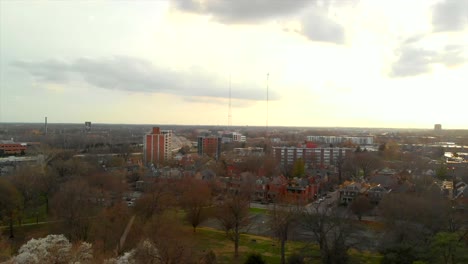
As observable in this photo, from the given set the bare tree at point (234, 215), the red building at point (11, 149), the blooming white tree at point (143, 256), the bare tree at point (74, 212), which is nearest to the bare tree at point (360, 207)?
the bare tree at point (234, 215)

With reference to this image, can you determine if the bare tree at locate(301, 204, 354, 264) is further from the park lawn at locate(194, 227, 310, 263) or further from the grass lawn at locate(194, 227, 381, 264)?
the park lawn at locate(194, 227, 310, 263)

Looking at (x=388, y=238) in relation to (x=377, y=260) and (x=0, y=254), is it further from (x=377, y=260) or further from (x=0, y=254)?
(x=0, y=254)

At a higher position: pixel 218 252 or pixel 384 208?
pixel 384 208

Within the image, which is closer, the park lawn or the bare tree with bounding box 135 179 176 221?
the park lawn

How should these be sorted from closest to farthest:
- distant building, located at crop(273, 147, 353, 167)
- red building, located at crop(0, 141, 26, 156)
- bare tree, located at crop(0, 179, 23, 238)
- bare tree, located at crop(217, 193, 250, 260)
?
bare tree, located at crop(217, 193, 250, 260), bare tree, located at crop(0, 179, 23, 238), distant building, located at crop(273, 147, 353, 167), red building, located at crop(0, 141, 26, 156)

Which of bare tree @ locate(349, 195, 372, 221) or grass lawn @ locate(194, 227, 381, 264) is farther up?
bare tree @ locate(349, 195, 372, 221)

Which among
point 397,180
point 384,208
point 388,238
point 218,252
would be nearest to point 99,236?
point 218,252

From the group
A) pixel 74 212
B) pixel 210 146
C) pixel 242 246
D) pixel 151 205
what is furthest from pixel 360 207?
pixel 210 146

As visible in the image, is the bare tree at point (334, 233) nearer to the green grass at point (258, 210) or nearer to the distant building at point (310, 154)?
the green grass at point (258, 210)

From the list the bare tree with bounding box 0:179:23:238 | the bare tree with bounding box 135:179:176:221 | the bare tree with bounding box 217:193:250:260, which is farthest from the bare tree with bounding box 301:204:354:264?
the bare tree with bounding box 0:179:23:238

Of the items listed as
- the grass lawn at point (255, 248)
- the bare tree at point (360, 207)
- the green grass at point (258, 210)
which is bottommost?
the green grass at point (258, 210)

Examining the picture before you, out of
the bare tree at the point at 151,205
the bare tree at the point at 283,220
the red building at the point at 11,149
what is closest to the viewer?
the bare tree at the point at 283,220
